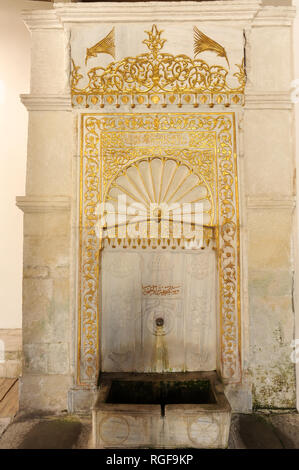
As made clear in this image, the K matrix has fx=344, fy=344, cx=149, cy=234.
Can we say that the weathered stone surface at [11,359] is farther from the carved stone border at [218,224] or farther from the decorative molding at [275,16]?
the decorative molding at [275,16]

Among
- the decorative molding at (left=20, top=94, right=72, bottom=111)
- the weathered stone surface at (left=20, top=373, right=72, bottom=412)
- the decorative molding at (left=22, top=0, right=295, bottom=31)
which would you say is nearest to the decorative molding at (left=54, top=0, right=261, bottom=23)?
the decorative molding at (left=22, top=0, right=295, bottom=31)

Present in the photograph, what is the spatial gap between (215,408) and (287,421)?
847mm

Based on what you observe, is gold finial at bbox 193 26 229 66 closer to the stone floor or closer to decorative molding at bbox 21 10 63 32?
decorative molding at bbox 21 10 63 32

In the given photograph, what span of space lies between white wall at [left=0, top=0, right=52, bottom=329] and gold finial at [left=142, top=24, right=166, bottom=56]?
1756 mm

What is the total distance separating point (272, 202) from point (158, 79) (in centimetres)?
140

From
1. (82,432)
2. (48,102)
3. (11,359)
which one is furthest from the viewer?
(11,359)

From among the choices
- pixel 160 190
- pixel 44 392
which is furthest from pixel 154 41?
pixel 44 392

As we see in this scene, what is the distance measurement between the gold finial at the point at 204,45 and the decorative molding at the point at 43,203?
1659 mm

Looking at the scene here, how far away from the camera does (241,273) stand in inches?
112

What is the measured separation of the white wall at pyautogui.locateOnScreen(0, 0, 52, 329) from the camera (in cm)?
390

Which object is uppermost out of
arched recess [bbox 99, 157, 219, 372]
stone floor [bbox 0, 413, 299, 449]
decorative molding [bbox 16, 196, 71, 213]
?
decorative molding [bbox 16, 196, 71, 213]

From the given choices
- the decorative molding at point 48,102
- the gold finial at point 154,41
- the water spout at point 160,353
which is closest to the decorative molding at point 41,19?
the decorative molding at point 48,102

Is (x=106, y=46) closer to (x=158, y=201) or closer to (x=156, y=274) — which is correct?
(x=158, y=201)

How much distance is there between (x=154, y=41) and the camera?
2896 millimetres
